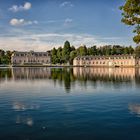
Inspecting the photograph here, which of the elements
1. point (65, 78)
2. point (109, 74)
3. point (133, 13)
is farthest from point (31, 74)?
point (133, 13)

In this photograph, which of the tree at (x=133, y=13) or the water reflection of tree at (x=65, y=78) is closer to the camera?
the tree at (x=133, y=13)

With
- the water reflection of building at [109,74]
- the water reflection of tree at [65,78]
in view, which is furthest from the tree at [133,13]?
the water reflection of building at [109,74]

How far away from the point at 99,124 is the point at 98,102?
345 inches

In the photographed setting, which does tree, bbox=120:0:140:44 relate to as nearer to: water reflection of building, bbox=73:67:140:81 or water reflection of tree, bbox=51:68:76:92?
water reflection of tree, bbox=51:68:76:92

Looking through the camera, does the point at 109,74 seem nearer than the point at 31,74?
Yes

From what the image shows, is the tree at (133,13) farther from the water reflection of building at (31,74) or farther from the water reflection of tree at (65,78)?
the water reflection of building at (31,74)

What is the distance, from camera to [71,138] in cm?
1405

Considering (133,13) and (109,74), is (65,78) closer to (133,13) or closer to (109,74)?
(109,74)

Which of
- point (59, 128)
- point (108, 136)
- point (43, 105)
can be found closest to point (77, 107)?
point (43, 105)

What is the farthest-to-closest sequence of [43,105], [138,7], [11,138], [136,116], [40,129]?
[138,7]
[43,105]
[136,116]
[40,129]
[11,138]

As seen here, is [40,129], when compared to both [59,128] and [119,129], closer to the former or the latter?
[59,128]

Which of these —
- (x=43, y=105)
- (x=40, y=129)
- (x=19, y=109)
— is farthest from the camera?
(x=43, y=105)

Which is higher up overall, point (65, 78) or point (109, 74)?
point (65, 78)

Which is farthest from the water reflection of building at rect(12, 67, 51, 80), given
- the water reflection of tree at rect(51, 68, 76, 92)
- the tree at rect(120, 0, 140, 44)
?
the tree at rect(120, 0, 140, 44)
